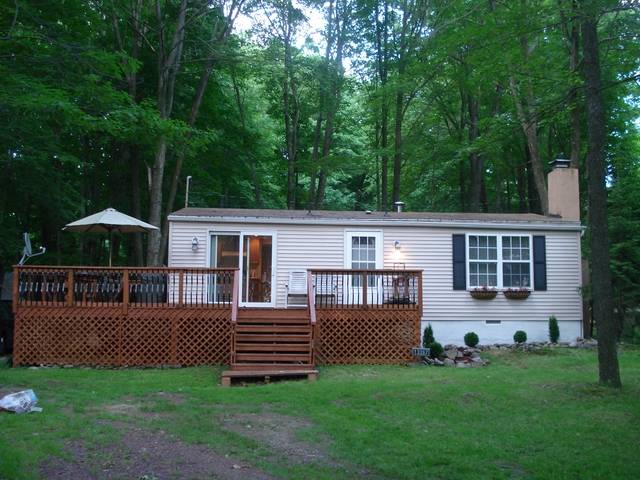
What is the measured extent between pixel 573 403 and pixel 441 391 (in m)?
1.62

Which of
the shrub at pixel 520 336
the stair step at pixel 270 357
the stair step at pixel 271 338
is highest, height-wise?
the stair step at pixel 271 338

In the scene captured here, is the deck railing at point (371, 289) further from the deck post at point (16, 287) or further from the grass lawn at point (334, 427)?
the deck post at point (16, 287)

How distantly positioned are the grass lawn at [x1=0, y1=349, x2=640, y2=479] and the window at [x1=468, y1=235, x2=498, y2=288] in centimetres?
375

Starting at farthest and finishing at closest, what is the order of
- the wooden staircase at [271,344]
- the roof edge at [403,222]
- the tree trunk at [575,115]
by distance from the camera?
the tree trunk at [575,115] < the roof edge at [403,222] < the wooden staircase at [271,344]

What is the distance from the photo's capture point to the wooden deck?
33.4 feet

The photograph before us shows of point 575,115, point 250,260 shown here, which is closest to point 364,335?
point 250,260

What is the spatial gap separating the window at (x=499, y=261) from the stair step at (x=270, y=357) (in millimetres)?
4937

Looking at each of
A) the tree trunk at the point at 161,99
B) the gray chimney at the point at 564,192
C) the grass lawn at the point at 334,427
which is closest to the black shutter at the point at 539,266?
the gray chimney at the point at 564,192

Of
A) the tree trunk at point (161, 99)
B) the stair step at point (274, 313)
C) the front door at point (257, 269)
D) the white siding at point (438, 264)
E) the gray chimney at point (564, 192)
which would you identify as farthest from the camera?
the tree trunk at point (161, 99)

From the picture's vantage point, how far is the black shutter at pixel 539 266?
42.2 feet

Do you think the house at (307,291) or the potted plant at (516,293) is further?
the potted plant at (516,293)

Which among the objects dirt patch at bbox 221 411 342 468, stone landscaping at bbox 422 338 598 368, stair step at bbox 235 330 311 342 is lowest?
dirt patch at bbox 221 411 342 468

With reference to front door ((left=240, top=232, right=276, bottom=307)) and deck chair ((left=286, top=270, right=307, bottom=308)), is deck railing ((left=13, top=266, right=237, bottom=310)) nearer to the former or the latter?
front door ((left=240, top=232, right=276, bottom=307))

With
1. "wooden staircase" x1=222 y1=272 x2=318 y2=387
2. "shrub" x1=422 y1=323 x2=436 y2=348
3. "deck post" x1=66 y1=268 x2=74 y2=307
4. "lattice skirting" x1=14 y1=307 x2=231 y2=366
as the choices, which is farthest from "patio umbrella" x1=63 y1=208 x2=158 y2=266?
"shrub" x1=422 y1=323 x2=436 y2=348
